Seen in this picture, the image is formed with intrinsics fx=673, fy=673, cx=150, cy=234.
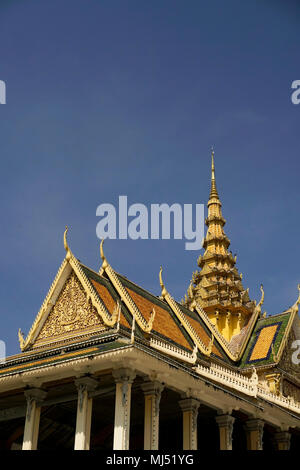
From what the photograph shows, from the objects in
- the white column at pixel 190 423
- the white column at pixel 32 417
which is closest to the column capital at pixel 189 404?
the white column at pixel 190 423

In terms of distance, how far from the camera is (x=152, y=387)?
19750mm

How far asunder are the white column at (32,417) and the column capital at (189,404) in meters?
4.33

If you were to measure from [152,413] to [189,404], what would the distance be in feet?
5.86

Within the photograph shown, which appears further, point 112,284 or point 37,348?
point 112,284

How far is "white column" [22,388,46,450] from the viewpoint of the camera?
19.8 m

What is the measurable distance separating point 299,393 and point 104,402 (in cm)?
1261

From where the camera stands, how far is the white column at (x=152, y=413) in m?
19.2

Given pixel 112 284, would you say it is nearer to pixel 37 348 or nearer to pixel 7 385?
pixel 37 348

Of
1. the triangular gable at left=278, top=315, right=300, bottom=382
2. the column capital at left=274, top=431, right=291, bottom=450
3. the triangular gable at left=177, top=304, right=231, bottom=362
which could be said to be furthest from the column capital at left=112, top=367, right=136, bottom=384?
the triangular gable at left=278, top=315, right=300, bottom=382

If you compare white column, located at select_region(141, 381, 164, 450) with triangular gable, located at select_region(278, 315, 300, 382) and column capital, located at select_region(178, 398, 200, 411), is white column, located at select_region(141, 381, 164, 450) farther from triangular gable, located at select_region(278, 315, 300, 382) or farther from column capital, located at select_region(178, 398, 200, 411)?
triangular gable, located at select_region(278, 315, 300, 382)

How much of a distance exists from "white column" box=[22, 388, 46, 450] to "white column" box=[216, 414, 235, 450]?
5.87 meters

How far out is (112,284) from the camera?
26359 mm
